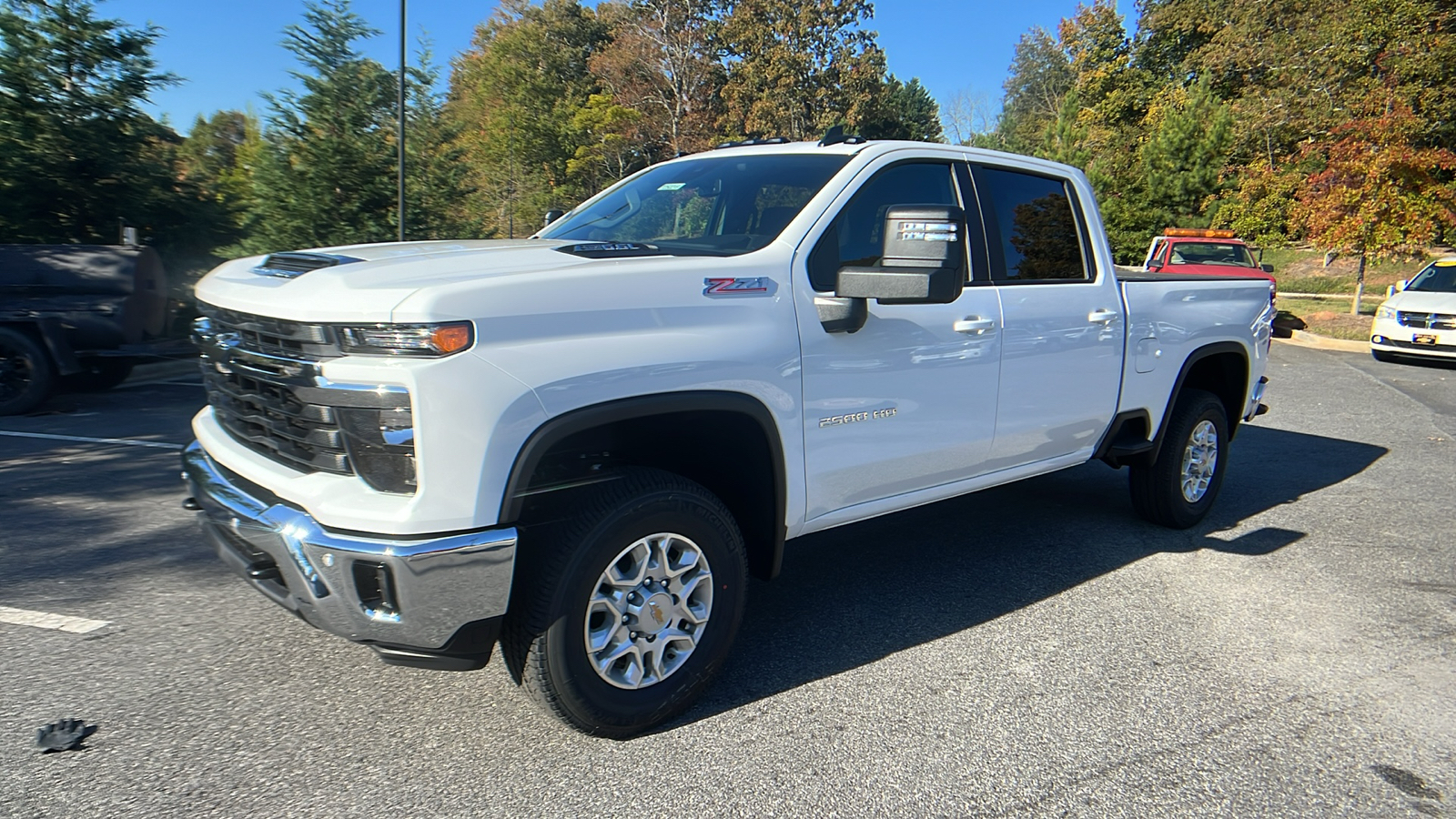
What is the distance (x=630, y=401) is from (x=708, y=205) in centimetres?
147

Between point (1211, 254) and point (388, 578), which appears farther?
point (1211, 254)

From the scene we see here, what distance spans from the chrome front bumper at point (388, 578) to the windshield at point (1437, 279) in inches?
648

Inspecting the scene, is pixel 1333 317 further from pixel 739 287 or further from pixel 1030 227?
pixel 739 287

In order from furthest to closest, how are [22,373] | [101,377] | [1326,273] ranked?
[1326,273] → [101,377] → [22,373]

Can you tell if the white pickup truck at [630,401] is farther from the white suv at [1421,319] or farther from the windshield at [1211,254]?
the windshield at [1211,254]

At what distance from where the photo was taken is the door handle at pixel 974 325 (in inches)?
155

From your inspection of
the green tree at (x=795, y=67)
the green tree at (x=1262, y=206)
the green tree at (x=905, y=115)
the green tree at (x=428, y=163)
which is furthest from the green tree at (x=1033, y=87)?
the green tree at (x=428, y=163)

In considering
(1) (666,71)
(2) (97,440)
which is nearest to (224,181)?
(2) (97,440)

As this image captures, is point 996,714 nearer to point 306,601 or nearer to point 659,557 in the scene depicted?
point 659,557

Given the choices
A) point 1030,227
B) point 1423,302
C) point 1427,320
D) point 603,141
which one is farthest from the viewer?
point 603,141

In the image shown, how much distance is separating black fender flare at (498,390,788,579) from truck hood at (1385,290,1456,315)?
46.6 feet

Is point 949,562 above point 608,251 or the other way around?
the other way around

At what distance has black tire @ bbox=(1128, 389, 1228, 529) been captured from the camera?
5.45 m

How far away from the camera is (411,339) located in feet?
8.52
